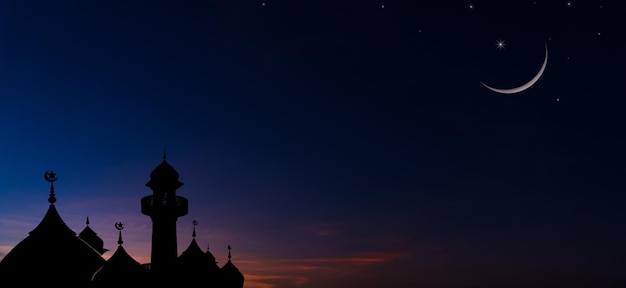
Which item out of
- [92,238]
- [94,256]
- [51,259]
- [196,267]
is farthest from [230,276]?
[51,259]

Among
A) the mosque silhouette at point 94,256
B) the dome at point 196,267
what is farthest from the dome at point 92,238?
the mosque silhouette at point 94,256

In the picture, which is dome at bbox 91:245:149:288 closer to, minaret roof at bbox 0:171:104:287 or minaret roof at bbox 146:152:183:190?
A: minaret roof at bbox 0:171:104:287

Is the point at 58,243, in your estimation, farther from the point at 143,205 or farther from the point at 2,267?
the point at 143,205

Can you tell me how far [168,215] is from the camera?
122ft

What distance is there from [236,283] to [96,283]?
55.9 ft

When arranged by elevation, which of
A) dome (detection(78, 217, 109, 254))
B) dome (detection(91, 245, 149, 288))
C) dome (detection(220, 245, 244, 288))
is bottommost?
dome (detection(91, 245, 149, 288))

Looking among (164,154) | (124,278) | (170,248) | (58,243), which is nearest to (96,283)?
(124,278)

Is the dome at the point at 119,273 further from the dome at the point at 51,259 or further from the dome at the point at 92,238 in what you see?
the dome at the point at 92,238

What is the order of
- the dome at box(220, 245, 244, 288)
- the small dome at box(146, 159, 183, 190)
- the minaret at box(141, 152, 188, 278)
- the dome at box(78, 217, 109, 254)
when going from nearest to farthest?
1. the minaret at box(141, 152, 188, 278)
2. the small dome at box(146, 159, 183, 190)
3. the dome at box(220, 245, 244, 288)
4. the dome at box(78, 217, 109, 254)

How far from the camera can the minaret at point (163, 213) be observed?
36531 millimetres

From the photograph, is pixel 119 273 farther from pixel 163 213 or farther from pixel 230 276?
pixel 230 276

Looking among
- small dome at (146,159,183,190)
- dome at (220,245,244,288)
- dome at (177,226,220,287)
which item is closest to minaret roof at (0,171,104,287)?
small dome at (146,159,183,190)

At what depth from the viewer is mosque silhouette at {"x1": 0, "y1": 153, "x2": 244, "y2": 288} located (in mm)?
31672

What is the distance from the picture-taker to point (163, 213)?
36.9 m
